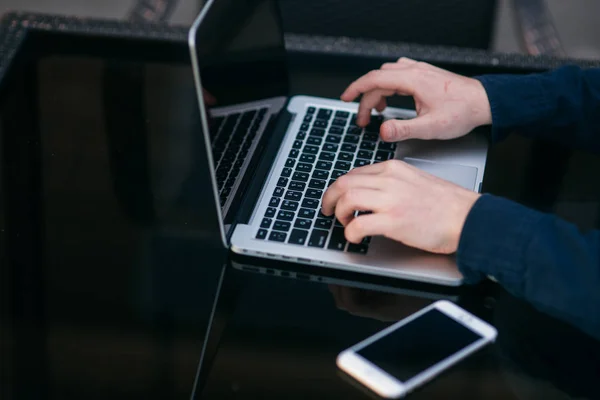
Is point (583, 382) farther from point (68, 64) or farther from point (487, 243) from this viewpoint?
point (68, 64)

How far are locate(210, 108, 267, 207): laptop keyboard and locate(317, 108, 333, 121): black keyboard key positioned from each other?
0.11m

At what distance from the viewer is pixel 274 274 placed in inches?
34.2

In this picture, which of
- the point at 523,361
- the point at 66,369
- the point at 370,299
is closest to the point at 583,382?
the point at 523,361

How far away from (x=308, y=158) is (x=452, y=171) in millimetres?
180

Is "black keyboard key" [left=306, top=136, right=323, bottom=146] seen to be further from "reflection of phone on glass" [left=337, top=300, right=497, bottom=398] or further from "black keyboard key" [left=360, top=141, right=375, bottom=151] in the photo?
"reflection of phone on glass" [left=337, top=300, right=497, bottom=398]

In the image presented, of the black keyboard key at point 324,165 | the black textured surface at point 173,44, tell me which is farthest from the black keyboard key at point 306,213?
the black textured surface at point 173,44

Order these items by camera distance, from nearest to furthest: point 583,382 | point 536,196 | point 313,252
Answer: point 583,382 → point 313,252 → point 536,196

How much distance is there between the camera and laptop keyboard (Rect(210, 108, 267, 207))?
2.90 feet

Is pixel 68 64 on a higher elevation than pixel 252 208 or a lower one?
lower

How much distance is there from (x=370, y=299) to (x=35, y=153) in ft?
1.64

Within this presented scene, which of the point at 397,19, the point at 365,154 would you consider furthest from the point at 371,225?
the point at 397,19

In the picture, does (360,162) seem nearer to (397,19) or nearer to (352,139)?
(352,139)

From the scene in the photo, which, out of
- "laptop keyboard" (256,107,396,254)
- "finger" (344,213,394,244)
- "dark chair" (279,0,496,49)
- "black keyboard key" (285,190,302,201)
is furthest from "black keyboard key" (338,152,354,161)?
"dark chair" (279,0,496,49)

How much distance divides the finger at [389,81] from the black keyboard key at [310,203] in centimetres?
21
